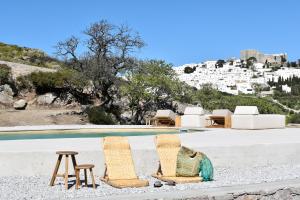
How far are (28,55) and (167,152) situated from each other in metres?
41.0

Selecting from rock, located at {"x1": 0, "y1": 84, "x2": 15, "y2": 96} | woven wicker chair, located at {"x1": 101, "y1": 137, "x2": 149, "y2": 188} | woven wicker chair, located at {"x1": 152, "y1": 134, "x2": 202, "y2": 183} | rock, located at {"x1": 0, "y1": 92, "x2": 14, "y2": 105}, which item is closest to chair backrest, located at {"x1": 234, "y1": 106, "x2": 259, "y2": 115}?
woven wicker chair, located at {"x1": 152, "y1": 134, "x2": 202, "y2": 183}

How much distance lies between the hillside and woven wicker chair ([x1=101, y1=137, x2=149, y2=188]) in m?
35.6

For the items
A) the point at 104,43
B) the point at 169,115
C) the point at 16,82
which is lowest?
the point at 169,115

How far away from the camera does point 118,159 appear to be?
26.8 feet

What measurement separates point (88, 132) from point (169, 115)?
4.98 m

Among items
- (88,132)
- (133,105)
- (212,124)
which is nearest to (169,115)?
(212,124)

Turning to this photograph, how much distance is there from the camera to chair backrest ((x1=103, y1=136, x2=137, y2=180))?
26.2 ft

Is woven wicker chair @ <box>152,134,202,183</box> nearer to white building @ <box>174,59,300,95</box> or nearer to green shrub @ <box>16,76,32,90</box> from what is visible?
green shrub @ <box>16,76,32,90</box>

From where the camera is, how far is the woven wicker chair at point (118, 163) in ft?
26.0

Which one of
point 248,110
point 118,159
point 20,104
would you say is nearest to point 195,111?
point 248,110

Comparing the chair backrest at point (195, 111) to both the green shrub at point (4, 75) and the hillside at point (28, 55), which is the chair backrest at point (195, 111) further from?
the hillside at point (28, 55)

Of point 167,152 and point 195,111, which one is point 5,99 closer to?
point 195,111

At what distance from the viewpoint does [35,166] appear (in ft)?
28.3

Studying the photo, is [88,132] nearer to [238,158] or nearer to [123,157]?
[238,158]
